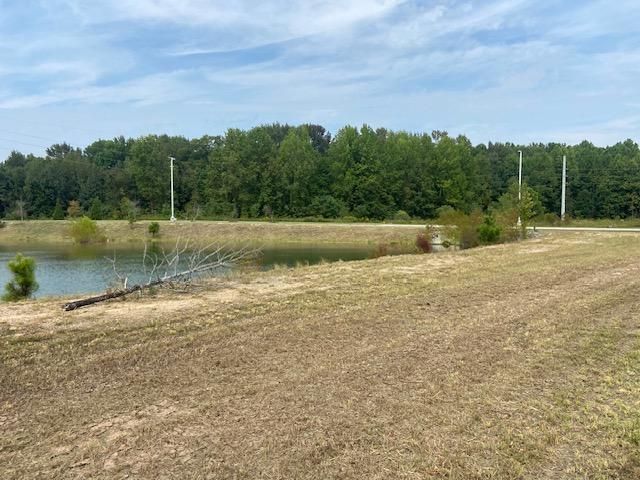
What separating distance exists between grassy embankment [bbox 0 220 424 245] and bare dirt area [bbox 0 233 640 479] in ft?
88.9

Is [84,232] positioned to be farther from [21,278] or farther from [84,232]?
[21,278]

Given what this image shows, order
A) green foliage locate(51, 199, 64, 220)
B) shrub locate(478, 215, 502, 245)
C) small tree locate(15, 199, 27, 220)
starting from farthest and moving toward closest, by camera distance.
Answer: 1. green foliage locate(51, 199, 64, 220)
2. small tree locate(15, 199, 27, 220)
3. shrub locate(478, 215, 502, 245)

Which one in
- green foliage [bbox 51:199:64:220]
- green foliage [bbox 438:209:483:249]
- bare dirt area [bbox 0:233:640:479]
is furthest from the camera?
green foliage [bbox 51:199:64:220]

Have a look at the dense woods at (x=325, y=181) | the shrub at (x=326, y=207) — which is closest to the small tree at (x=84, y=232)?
the dense woods at (x=325, y=181)

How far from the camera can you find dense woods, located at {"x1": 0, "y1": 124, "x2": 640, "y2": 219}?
200 feet

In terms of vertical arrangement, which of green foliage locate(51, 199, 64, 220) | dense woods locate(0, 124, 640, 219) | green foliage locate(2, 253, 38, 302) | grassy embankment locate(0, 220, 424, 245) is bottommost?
grassy embankment locate(0, 220, 424, 245)

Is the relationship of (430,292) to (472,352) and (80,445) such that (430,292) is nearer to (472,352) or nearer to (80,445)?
(472,352)

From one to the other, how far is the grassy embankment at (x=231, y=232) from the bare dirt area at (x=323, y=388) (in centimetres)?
2709

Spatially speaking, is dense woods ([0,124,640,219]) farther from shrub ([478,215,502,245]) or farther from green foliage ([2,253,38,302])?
green foliage ([2,253,38,302])

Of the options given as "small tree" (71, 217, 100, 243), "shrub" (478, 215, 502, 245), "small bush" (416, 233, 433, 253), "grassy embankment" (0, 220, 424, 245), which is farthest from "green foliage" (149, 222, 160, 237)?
"shrub" (478, 215, 502, 245)

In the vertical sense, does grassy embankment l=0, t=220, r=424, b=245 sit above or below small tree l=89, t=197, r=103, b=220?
below

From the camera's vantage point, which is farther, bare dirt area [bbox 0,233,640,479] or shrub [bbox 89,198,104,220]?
shrub [bbox 89,198,104,220]

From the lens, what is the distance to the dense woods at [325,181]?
61062 mm

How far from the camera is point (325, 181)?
2530 inches
